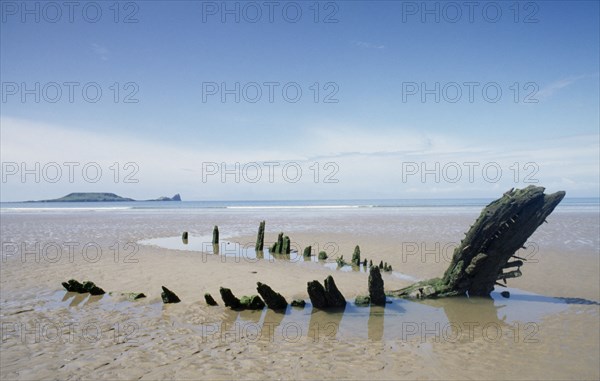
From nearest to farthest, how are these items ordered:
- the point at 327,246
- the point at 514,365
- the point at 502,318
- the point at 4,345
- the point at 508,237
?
the point at 514,365, the point at 4,345, the point at 502,318, the point at 508,237, the point at 327,246

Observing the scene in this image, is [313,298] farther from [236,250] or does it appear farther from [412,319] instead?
[236,250]

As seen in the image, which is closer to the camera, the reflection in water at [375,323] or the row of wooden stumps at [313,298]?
the reflection in water at [375,323]

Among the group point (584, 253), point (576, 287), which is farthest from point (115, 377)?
point (584, 253)

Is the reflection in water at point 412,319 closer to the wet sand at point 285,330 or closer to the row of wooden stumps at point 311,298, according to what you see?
the wet sand at point 285,330

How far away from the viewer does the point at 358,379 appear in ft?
21.6

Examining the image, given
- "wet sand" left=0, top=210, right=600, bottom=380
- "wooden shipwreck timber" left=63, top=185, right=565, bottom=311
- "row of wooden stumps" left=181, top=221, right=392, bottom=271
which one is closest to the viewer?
"wet sand" left=0, top=210, right=600, bottom=380

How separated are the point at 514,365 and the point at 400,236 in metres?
21.3

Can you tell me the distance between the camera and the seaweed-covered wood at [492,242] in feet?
36.4

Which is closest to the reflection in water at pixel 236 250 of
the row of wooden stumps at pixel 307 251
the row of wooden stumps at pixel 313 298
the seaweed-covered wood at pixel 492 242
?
the row of wooden stumps at pixel 307 251

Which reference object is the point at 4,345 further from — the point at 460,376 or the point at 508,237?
the point at 508,237

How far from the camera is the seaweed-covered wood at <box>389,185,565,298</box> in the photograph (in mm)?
11102

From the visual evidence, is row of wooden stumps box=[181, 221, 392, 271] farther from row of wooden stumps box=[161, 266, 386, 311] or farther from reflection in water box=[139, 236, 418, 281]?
row of wooden stumps box=[161, 266, 386, 311]

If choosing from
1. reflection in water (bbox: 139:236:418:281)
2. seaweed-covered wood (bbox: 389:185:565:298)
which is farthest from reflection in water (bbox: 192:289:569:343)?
reflection in water (bbox: 139:236:418:281)

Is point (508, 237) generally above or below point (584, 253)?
above
